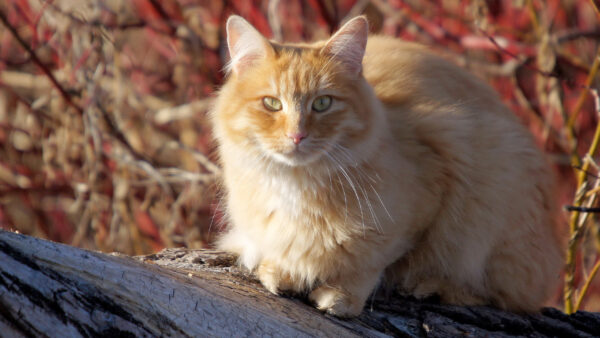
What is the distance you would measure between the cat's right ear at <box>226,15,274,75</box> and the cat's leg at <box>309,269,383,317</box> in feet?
3.06

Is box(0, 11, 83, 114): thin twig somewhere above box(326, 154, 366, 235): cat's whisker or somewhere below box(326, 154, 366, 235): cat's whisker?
above

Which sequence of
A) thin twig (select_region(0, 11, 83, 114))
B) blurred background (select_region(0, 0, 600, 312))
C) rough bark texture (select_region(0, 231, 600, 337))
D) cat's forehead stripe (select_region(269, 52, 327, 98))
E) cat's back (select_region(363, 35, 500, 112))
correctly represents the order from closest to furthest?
1. rough bark texture (select_region(0, 231, 600, 337))
2. cat's forehead stripe (select_region(269, 52, 327, 98))
3. cat's back (select_region(363, 35, 500, 112))
4. thin twig (select_region(0, 11, 83, 114))
5. blurred background (select_region(0, 0, 600, 312))

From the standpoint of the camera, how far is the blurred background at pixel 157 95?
15.8 ft

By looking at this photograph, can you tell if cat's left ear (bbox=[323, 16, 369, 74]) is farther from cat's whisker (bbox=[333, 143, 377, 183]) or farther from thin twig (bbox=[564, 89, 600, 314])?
thin twig (bbox=[564, 89, 600, 314])

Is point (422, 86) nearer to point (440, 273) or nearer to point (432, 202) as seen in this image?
point (432, 202)

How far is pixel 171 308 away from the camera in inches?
73.2

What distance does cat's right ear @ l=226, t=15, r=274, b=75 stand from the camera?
2354 mm

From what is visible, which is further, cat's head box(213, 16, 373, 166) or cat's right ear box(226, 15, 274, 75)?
cat's right ear box(226, 15, 274, 75)

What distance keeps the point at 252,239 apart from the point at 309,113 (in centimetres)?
61

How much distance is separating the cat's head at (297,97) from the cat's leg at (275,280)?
18.4 inches

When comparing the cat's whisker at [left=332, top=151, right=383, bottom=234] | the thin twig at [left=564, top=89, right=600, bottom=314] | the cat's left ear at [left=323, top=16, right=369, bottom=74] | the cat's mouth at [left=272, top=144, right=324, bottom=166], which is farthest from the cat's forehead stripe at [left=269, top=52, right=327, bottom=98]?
the thin twig at [left=564, top=89, right=600, bottom=314]

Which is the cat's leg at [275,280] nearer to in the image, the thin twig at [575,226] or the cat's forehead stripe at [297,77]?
the cat's forehead stripe at [297,77]

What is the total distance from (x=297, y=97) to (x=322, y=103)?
115 millimetres

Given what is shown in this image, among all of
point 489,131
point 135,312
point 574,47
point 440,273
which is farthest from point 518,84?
point 135,312
